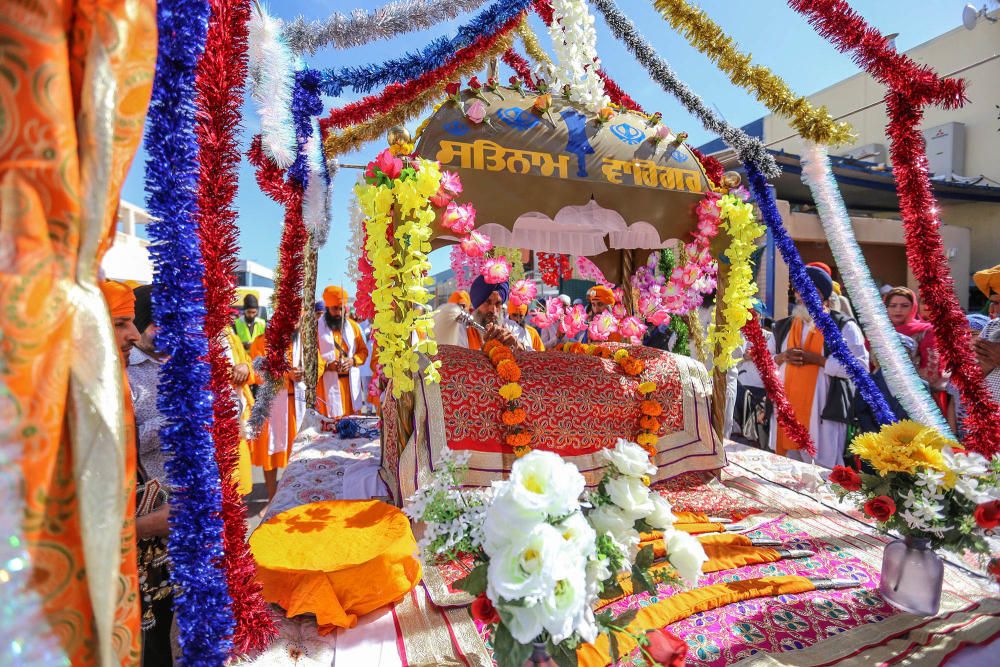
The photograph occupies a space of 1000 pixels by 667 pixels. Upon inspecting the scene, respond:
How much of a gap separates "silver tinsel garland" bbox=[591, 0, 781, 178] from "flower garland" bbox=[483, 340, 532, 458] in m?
2.77

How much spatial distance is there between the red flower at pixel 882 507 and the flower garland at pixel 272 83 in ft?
12.9

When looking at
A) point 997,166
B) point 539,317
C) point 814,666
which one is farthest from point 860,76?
point 814,666

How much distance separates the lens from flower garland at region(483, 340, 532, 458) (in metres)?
3.30

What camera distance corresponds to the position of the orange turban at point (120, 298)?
1.89 m

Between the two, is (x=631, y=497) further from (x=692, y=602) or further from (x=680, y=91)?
(x=680, y=91)

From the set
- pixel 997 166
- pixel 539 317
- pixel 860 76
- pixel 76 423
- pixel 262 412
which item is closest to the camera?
pixel 76 423

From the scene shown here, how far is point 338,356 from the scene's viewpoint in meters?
5.69

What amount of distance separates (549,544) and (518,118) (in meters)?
3.21

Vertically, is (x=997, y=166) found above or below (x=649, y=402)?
above

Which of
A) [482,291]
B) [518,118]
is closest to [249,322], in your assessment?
[482,291]

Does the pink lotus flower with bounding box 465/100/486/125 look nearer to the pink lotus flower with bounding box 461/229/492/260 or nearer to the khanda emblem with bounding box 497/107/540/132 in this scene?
the khanda emblem with bounding box 497/107/540/132

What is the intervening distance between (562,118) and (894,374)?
9.12ft

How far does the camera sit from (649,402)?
3.81 meters

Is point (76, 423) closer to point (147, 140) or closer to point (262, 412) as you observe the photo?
point (147, 140)
